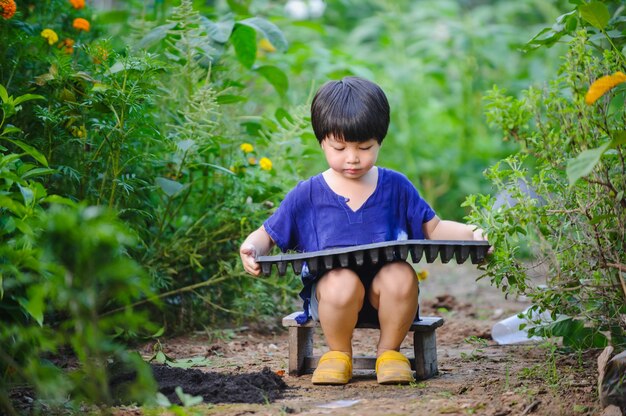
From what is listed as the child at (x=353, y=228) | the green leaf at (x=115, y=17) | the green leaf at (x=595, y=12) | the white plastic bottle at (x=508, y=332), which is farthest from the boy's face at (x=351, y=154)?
the green leaf at (x=115, y=17)

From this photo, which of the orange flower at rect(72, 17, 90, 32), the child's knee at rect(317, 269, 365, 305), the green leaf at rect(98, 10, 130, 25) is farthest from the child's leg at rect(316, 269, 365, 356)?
the green leaf at rect(98, 10, 130, 25)

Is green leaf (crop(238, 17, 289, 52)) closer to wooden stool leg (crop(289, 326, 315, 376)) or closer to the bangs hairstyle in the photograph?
the bangs hairstyle

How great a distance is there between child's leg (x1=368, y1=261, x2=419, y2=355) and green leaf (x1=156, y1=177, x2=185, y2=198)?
920 millimetres

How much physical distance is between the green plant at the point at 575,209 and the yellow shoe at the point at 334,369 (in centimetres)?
60

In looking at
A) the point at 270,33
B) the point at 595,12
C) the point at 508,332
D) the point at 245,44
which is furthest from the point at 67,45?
the point at 508,332

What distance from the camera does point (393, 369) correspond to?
2.82 meters

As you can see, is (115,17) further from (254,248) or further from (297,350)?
(297,350)

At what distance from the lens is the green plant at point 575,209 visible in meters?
2.57

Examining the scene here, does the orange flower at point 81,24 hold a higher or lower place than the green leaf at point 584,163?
higher

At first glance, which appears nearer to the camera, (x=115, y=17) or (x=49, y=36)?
(x=49, y=36)

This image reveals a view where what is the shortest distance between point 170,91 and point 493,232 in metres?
1.65

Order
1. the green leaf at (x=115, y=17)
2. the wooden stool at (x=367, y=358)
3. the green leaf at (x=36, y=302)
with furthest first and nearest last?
the green leaf at (x=115, y=17)
the wooden stool at (x=367, y=358)
the green leaf at (x=36, y=302)

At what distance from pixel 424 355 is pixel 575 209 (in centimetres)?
77

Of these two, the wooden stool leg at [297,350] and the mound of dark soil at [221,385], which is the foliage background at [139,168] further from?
the wooden stool leg at [297,350]
